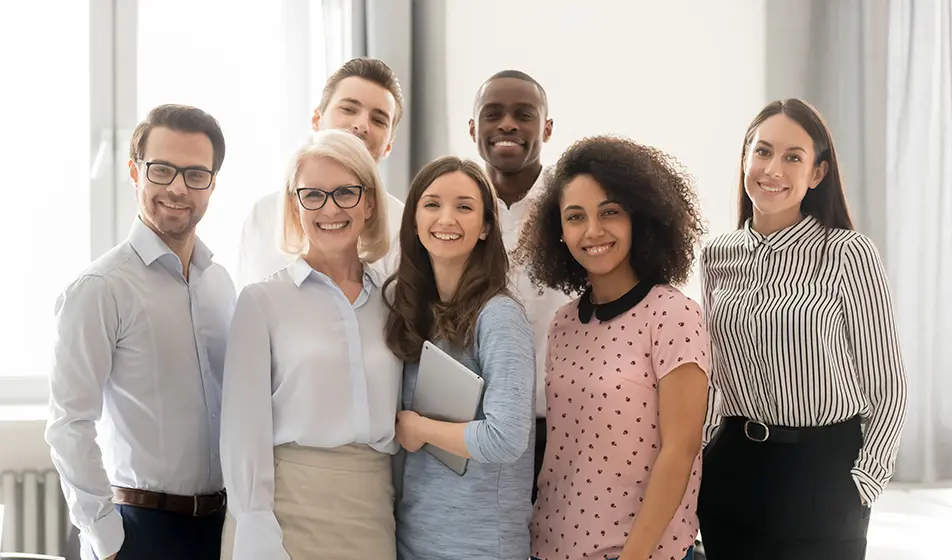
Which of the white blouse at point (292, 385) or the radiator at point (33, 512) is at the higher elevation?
the white blouse at point (292, 385)

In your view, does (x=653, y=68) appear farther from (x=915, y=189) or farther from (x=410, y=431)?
(x=410, y=431)

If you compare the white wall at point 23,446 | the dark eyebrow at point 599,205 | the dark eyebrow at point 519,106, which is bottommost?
the white wall at point 23,446

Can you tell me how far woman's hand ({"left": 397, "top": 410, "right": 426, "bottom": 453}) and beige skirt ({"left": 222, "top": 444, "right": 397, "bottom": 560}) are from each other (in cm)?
8

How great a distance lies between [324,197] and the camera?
68.1 inches

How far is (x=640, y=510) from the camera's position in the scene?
1.61 metres

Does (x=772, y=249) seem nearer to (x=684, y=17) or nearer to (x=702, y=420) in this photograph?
(x=702, y=420)

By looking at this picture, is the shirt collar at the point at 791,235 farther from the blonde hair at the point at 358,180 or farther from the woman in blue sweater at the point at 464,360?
the blonde hair at the point at 358,180

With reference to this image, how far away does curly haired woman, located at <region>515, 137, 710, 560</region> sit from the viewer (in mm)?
1620

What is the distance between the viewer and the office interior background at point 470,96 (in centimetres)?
309

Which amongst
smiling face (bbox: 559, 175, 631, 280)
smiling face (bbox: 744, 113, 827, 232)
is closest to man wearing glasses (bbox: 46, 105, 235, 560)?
smiling face (bbox: 559, 175, 631, 280)

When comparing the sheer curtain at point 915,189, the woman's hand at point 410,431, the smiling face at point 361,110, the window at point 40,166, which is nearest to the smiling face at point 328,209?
the woman's hand at point 410,431

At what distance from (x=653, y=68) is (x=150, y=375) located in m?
2.39

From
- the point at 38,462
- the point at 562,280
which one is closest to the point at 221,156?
the point at 562,280

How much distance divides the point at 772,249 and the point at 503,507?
2.90 feet
